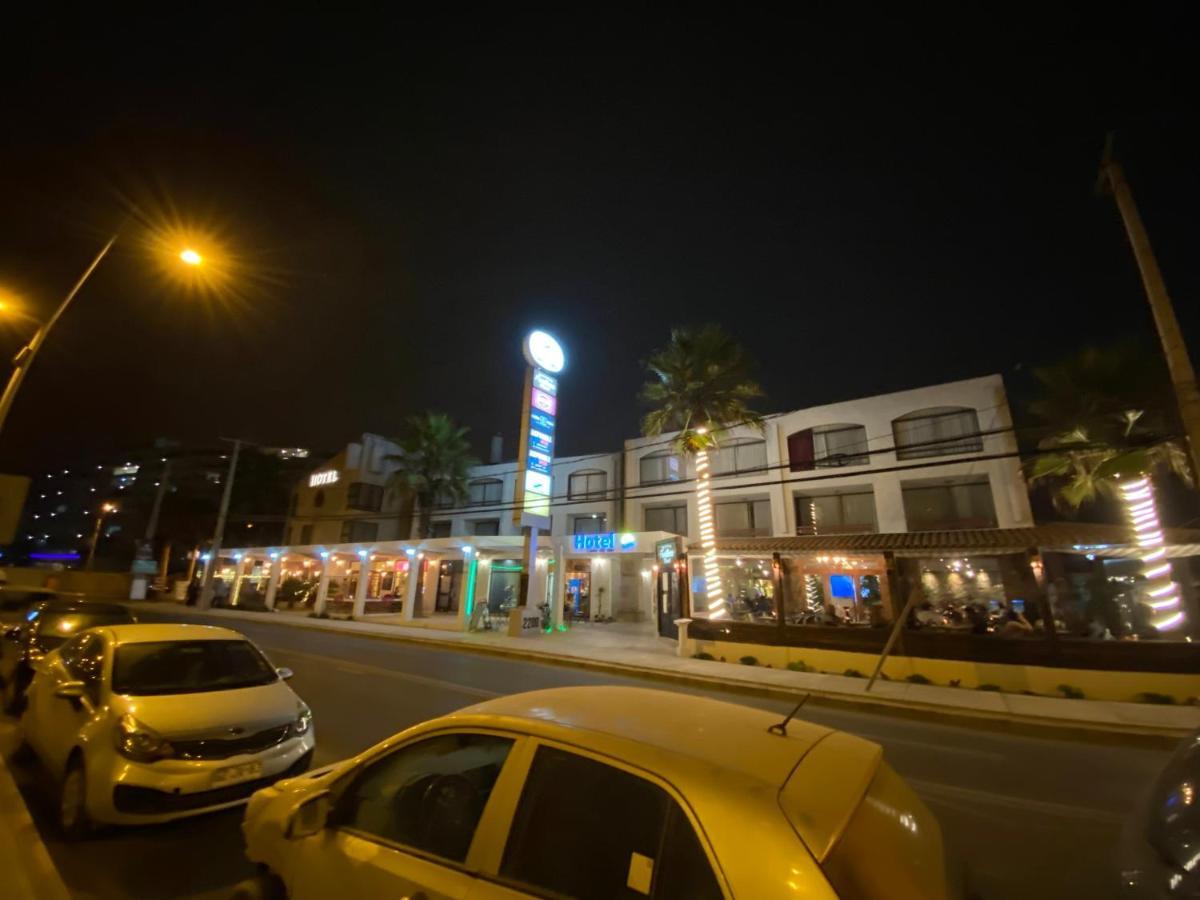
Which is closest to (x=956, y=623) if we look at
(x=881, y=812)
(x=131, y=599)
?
(x=881, y=812)

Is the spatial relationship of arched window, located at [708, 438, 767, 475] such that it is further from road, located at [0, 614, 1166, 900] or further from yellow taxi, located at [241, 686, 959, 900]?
yellow taxi, located at [241, 686, 959, 900]

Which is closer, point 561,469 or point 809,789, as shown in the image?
point 809,789

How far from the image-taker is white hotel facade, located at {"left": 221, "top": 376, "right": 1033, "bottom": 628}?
21.1 meters

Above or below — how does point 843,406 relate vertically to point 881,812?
above

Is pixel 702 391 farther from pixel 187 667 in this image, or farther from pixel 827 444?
pixel 187 667

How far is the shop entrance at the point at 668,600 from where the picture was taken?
1900 centimetres

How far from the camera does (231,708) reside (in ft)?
15.5

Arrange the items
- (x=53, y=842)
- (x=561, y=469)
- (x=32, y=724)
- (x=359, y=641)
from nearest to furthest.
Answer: (x=53, y=842) < (x=32, y=724) < (x=359, y=641) < (x=561, y=469)

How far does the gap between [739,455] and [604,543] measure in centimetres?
903

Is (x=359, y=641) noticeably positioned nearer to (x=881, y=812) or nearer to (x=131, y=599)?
(x=881, y=812)

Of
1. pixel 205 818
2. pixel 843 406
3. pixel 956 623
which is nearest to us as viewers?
pixel 205 818

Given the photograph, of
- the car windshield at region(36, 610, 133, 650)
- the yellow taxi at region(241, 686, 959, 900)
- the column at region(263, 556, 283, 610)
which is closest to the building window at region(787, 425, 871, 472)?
the yellow taxi at region(241, 686, 959, 900)

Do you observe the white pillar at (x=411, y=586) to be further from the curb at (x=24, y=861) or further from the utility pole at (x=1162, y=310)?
the utility pole at (x=1162, y=310)

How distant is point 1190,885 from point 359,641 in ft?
71.3
